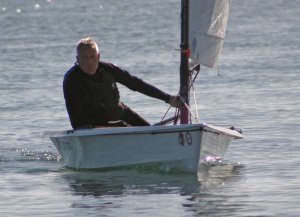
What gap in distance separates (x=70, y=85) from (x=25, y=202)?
1660 millimetres

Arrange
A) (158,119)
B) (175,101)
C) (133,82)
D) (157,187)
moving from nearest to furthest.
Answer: (157,187), (175,101), (133,82), (158,119)

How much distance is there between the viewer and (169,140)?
47.9 ft

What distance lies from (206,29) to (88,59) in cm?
206

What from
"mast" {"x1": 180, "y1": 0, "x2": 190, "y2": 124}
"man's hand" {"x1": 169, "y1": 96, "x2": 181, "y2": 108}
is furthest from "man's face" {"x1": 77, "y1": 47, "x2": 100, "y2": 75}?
"mast" {"x1": 180, "y1": 0, "x2": 190, "y2": 124}

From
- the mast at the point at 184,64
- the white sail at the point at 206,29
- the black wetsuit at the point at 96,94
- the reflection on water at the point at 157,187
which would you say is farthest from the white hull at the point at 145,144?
the white sail at the point at 206,29

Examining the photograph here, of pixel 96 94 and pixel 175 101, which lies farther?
pixel 175 101

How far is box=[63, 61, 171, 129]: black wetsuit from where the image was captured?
14961mm

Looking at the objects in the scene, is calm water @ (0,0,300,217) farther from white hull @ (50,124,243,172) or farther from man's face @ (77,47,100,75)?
man's face @ (77,47,100,75)

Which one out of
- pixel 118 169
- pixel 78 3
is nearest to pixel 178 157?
pixel 118 169

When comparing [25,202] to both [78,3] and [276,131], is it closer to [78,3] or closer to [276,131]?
[276,131]

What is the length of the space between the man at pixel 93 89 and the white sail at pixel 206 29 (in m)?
1.05

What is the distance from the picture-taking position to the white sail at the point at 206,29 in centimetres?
1617

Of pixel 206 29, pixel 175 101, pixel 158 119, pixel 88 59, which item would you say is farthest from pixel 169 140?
pixel 158 119

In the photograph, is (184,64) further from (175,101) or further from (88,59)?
(88,59)
